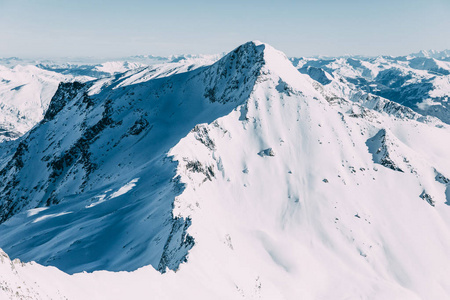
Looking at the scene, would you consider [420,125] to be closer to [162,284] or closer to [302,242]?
[302,242]

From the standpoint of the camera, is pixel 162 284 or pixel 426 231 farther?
pixel 426 231

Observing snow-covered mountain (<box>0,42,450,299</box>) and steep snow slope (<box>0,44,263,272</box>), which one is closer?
snow-covered mountain (<box>0,42,450,299</box>)

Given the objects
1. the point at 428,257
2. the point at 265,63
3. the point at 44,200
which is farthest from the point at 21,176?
the point at 428,257

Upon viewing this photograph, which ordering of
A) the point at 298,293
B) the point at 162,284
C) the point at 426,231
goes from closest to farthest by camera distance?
the point at 162,284
the point at 298,293
the point at 426,231

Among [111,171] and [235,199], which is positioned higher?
[235,199]

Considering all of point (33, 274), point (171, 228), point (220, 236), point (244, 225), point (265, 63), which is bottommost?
point (244, 225)

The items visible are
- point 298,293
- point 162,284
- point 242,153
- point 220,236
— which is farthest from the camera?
point 242,153

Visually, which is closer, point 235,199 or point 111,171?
point 235,199

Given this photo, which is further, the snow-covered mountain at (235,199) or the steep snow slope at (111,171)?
the steep snow slope at (111,171)
